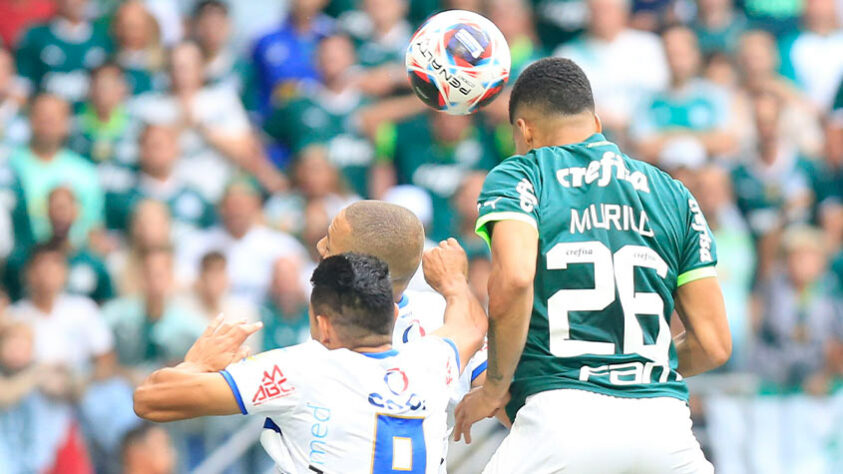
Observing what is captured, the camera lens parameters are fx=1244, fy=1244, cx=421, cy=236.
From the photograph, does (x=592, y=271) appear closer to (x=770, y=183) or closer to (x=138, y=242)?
(x=138, y=242)

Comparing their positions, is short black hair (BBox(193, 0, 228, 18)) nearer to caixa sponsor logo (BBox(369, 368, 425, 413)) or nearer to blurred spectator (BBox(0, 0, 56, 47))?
blurred spectator (BBox(0, 0, 56, 47))

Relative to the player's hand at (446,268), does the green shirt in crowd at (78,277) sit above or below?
below

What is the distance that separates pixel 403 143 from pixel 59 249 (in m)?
3.42

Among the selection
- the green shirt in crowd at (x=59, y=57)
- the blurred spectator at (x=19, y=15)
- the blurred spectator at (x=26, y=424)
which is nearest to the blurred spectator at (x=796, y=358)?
the blurred spectator at (x=26, y=424)

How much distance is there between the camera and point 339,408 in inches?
192

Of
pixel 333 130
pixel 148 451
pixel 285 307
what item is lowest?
pixel 148 451

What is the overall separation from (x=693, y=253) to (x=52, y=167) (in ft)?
→ 25.5

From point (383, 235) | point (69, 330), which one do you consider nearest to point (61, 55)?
point (69, 330)

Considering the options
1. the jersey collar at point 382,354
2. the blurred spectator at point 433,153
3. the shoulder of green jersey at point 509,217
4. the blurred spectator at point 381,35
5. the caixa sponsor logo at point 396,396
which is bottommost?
the blurred spectator at point 433,153

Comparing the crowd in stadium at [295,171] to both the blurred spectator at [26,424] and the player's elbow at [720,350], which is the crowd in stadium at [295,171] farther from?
the player's elbow at [720,350]

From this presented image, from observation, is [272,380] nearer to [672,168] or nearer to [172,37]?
[672,168]

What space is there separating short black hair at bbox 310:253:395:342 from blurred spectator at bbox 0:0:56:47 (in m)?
9.15

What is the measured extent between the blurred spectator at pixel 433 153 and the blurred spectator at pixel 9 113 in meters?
3.44

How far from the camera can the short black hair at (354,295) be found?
16.1ft
